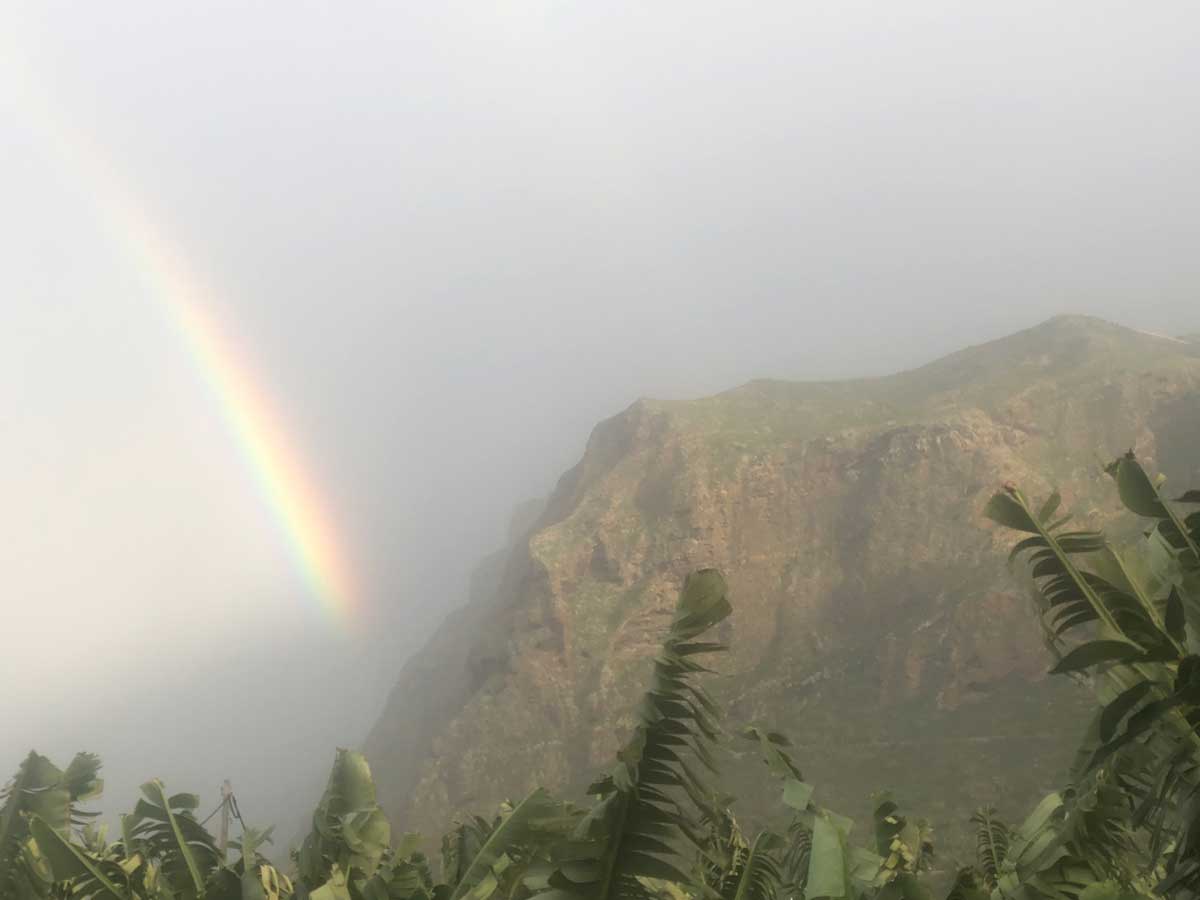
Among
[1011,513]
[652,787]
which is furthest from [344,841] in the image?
[1011,513]

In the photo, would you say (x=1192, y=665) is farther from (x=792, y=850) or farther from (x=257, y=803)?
(x=257, y=803)

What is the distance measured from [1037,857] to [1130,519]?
56.0 m

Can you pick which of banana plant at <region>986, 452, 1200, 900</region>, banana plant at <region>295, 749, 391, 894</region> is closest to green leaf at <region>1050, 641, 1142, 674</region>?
banana plant at <region>986, 452, 1200, 900</region>

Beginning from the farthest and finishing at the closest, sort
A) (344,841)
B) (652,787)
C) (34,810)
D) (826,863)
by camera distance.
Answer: (34,810) < (344,841) < (652,787) < (826,863)

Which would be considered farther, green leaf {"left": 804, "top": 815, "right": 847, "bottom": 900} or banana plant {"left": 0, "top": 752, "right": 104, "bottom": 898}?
banana plant {"left": 0, "top": 752, "right": 104, "bottom": 898}

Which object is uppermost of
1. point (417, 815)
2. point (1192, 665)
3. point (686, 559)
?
point (1192, 665)

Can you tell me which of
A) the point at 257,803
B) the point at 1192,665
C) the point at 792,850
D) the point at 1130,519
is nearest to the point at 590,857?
the point at 1192,665

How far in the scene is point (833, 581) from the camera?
61.9 metres

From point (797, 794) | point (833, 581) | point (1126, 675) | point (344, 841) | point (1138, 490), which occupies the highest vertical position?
point (1138, 490)

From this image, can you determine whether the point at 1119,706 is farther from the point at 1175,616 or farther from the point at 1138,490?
the point at 1138,490

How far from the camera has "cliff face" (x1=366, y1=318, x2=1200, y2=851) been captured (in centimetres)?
4838

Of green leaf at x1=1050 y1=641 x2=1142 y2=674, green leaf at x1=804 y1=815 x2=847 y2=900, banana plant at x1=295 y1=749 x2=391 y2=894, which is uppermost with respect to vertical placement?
green leaf at x1=1050 y1=641 x2=1142 y2=674

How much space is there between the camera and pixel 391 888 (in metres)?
6.14

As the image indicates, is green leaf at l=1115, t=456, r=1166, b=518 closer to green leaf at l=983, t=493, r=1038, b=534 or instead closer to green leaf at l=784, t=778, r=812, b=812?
green leaf at l=983, t=493, r=1038, b=534
